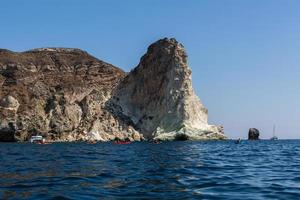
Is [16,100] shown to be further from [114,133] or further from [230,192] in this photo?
[230,192]

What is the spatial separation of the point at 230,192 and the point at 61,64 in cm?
15645

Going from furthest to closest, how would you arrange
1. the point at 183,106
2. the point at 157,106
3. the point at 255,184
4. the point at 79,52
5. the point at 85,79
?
the point at 79,52 → the point at 85,79 → the point at 157,106 → the point at 183,106 → the point at 255,184

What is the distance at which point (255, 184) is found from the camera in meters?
18.7

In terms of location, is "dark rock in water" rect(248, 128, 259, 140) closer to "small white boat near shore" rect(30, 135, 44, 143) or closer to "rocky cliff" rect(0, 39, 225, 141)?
"rocky cliff" rect(0, 39, 225, 141)

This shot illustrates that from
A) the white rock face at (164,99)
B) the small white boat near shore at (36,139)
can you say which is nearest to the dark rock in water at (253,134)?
the white rock face at (164,99)

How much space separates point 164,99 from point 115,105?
682 inches

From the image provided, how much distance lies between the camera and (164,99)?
5039 inches

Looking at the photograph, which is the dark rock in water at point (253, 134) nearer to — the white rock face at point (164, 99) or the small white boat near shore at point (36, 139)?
the white rock face at point (164, 99)

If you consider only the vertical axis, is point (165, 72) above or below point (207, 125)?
above

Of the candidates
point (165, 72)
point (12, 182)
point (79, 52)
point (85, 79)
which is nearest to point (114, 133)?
point (165, 72)

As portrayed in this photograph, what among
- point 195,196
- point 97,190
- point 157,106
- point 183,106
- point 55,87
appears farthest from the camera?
point 55,87

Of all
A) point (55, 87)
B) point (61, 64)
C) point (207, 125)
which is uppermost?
point (61, 64)

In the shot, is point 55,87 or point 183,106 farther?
point 55,87

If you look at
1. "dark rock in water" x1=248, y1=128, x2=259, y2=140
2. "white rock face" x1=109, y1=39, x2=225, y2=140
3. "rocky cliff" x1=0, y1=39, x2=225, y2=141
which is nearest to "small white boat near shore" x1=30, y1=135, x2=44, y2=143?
"rocky cliff" x1=0, y1=39, x2=225, y2=141
